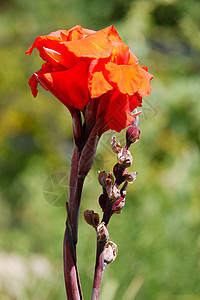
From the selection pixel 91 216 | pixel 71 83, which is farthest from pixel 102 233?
pixel 71 83

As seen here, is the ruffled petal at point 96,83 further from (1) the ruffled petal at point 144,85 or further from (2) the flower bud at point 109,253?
(2) the flower bud at point 109,253

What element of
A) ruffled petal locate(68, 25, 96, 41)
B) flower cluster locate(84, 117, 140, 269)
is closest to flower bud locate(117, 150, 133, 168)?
flower cluster locate(84, 117, 140, 269)

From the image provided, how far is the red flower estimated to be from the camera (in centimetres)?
31

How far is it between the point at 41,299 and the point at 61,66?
32.2 inches

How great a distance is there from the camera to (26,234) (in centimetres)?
172

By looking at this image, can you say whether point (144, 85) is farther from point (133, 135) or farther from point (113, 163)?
point (113, 163)

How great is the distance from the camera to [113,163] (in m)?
1.47

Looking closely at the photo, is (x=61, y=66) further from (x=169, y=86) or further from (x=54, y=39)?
(x=169, y=86)

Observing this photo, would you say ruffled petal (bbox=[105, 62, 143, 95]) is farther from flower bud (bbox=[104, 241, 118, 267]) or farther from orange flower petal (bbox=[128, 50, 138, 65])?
flower bud (bbox=[104, 241, 118, 267])

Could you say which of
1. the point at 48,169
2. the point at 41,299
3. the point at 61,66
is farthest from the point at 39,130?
the point at 61,66

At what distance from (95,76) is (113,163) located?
3.86 ft

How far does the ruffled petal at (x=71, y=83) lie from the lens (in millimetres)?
316

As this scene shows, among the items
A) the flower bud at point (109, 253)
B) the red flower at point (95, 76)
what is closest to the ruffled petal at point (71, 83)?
the red flower at point (95, 76)

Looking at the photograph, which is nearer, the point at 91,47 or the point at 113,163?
the point at 91,47
